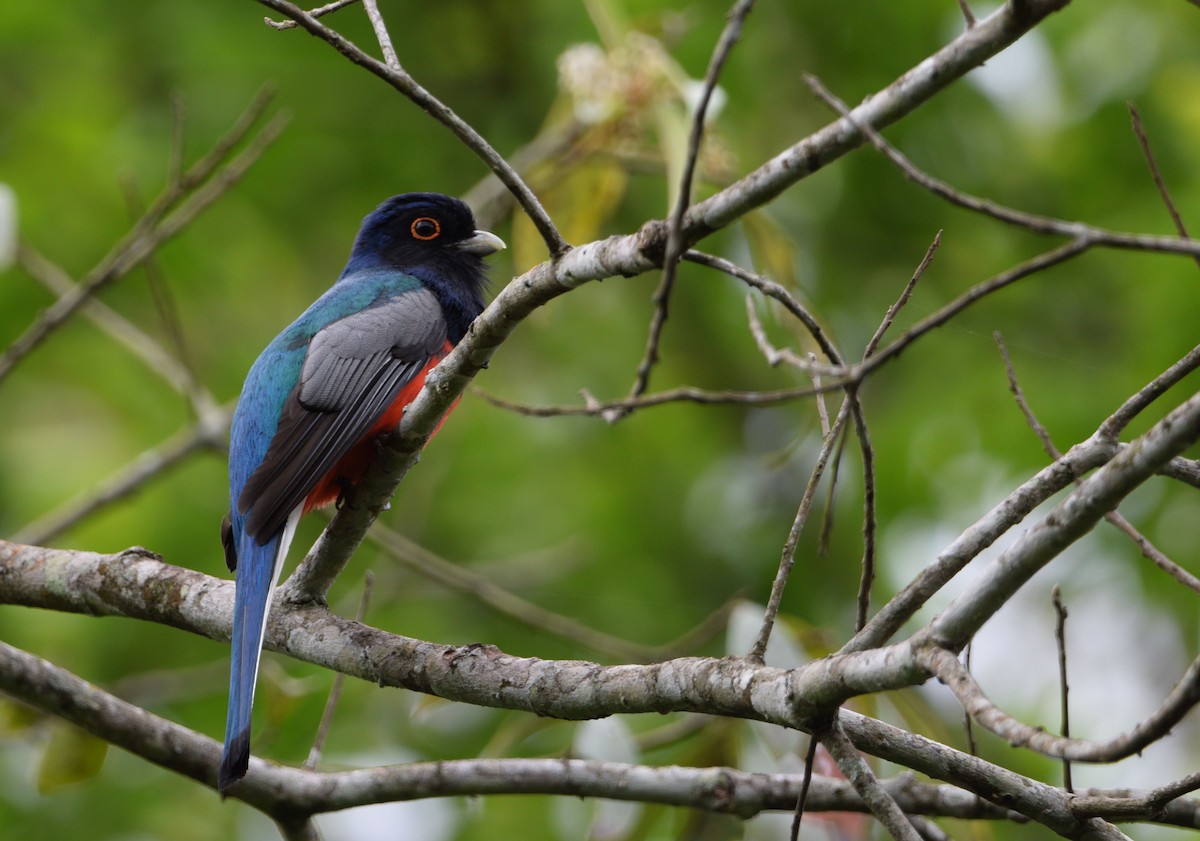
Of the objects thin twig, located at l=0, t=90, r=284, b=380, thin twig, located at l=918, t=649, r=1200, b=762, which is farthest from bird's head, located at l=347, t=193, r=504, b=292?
thin twig, located at l=918, t=649, r=1200, b=762

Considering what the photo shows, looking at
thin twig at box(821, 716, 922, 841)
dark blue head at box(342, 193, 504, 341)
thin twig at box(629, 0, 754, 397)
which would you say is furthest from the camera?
dark blue head at box(342, 193, 504, 341)

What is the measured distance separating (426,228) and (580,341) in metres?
2.90

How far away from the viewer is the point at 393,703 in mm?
7430

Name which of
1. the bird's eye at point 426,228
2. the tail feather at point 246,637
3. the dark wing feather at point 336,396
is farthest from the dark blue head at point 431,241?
the tail feather at point 246,637

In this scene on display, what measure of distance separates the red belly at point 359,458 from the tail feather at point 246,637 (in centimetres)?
48

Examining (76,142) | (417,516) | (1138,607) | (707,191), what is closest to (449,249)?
(707,191)

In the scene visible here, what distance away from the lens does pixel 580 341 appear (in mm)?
8461

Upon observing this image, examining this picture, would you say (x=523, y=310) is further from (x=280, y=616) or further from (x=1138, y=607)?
(x=1138, y=607)

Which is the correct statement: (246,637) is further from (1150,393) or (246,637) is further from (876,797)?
(1150,393)

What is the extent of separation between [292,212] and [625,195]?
2.15 meters

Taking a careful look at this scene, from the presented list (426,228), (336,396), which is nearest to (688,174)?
(336,396)

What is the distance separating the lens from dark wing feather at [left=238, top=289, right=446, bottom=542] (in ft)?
13.5

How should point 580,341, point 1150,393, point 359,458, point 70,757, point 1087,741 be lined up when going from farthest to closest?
1. point 580,341
2. point 359,458
3. point 70,757
4. point 1150,393
5. point 1087,741

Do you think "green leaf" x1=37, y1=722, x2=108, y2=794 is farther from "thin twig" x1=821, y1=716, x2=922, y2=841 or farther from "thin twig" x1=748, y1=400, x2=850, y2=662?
"thin twig" x1=821, y1=716, x2=922, y2=841
